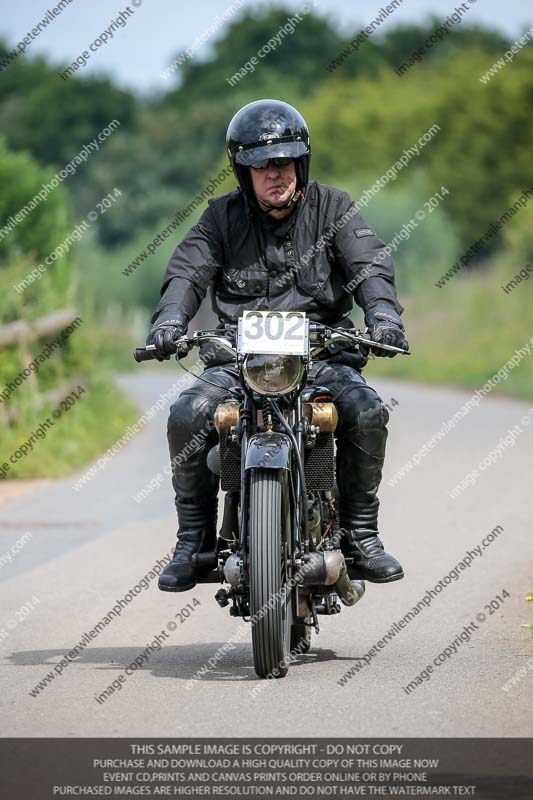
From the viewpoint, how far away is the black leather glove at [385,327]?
652 cm

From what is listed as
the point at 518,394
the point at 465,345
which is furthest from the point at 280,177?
the point at 465,345

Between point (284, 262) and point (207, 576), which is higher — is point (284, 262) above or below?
above

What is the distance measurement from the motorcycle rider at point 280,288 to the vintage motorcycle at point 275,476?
164mm

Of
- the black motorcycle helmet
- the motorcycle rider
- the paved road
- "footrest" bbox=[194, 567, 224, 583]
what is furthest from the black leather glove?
the paved road

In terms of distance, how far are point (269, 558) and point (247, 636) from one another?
5.82 ft

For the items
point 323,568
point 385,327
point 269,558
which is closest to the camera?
point 269,558

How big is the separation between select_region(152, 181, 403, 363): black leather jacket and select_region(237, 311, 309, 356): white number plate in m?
0.62

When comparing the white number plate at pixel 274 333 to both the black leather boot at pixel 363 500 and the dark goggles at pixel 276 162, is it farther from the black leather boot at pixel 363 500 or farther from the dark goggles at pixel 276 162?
the dark goggles at pixel 276 162

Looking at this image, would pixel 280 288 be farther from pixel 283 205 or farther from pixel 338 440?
pixel 338 440

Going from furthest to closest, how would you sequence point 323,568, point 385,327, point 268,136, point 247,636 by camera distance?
point 247,636
point 268,136
point 385,327
point 323,568

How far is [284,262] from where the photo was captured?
693 centimetres


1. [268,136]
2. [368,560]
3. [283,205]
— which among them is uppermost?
[268,136]

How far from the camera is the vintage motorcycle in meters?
6.12

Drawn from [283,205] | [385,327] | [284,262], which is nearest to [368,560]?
[385,327]
